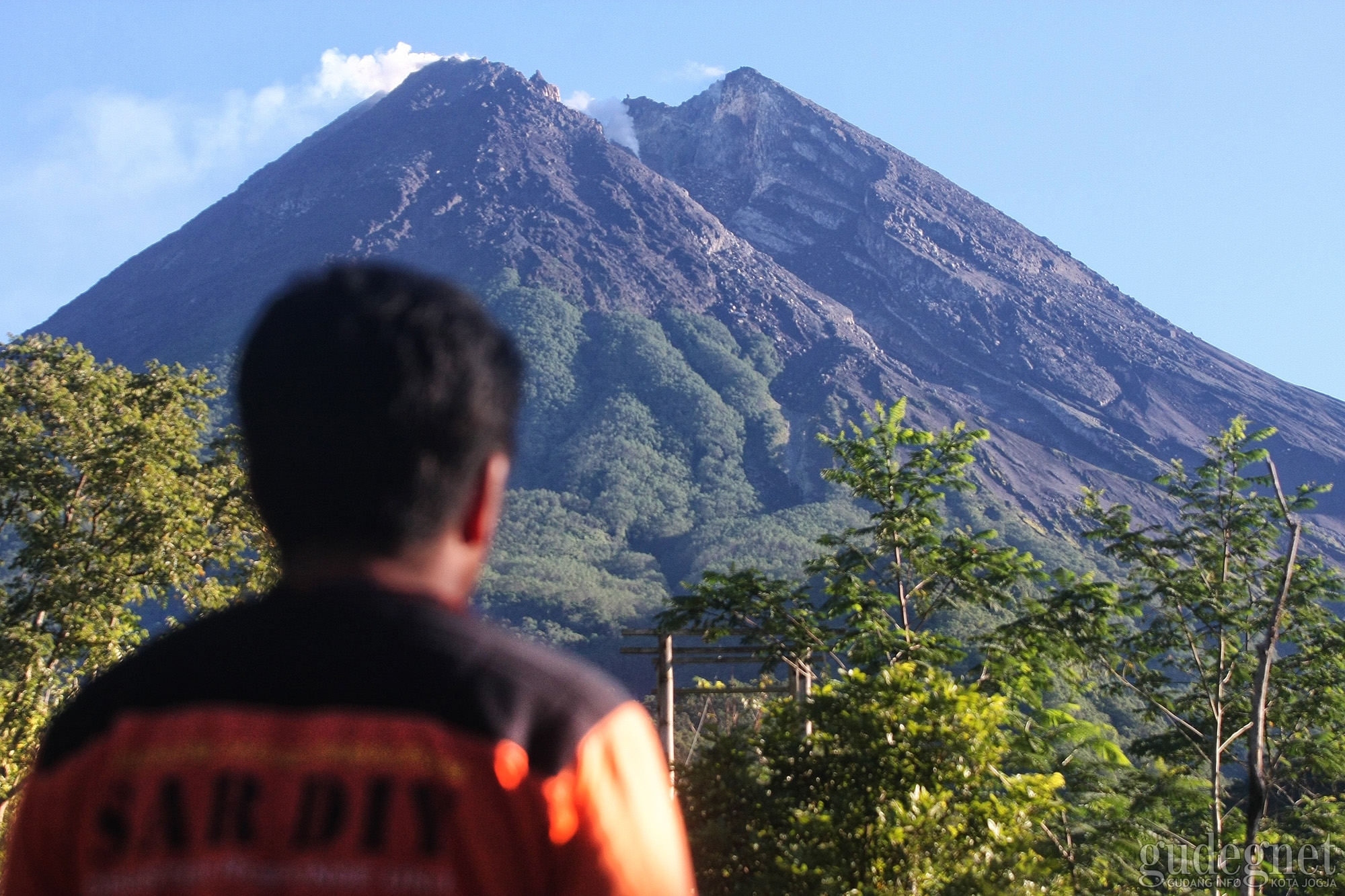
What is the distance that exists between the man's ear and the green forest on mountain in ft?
20.8

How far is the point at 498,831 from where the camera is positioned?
1.03 m

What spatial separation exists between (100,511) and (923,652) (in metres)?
13.1

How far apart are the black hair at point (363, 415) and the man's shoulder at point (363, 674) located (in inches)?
4.0

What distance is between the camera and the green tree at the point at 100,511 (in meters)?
15.8

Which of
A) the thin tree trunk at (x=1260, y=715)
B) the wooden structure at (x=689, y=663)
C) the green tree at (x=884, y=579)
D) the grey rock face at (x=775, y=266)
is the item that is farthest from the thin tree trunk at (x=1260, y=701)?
the grey rock face at (x=775, y=266)

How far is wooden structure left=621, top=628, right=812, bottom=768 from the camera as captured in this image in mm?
12016

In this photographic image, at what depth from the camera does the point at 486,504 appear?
1.24m

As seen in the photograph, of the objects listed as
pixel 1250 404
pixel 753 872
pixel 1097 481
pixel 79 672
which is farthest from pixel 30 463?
pixel 1250 404

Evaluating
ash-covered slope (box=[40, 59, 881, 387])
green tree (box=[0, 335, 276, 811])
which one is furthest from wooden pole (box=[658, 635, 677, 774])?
ash-covered slope (box=[40, 59, 881, 387])

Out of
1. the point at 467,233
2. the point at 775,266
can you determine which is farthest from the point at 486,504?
the point at 775,266

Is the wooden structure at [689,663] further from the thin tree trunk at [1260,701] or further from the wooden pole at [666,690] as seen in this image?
the thin tree trunk at [1260,701]

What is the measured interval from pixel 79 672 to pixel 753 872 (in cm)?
1121

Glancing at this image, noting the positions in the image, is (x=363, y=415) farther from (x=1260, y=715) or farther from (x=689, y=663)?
(x=689, y=663)
